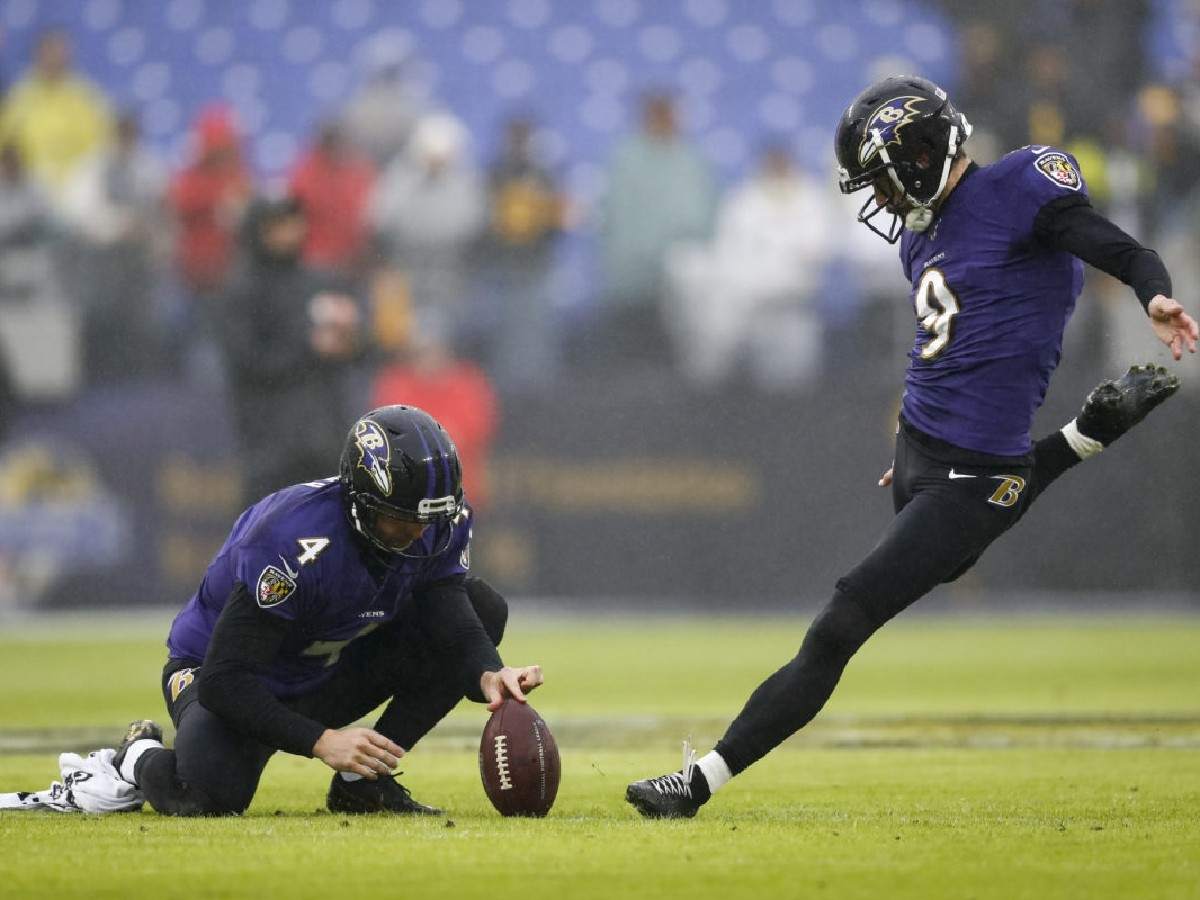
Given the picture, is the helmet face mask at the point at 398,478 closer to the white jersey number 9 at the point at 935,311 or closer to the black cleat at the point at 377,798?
the black cleat at the point at 377,798

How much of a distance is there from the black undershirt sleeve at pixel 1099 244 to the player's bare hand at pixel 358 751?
2669 millimetres

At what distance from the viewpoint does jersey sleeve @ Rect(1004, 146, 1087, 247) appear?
584cm

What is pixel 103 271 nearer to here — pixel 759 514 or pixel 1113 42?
pixel 759 514

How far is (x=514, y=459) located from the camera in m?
17.7

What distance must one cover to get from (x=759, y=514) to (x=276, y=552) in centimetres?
1236

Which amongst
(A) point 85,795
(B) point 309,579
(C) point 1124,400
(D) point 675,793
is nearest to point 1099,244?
(C) point 1124,400

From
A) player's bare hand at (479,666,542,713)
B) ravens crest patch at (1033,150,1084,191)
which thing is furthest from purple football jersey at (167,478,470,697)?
ravens crest patch at (1033,150,1084,191)

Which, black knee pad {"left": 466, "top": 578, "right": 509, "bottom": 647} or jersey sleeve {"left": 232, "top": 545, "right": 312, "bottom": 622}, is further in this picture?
black knee pad {"left": 466, "top": 578, "right": 509, "bottom": 647}

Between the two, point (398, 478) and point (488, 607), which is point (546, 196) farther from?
point (398, 478)

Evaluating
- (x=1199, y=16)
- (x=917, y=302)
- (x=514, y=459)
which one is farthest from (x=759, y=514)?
(x=917, y=302)

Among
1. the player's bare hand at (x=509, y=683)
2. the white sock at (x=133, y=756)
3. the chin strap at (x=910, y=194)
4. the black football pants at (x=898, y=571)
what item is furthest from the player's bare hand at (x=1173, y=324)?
the white sock at (x=133, y=756)

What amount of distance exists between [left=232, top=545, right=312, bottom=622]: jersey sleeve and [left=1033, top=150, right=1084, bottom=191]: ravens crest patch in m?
2.79

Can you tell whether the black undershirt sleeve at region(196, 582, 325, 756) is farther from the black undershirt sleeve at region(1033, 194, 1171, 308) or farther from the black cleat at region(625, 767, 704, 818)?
the black undershirt sleeve at region(1033, 194, 1171, 308)

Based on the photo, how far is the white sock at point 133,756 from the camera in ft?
19.6
